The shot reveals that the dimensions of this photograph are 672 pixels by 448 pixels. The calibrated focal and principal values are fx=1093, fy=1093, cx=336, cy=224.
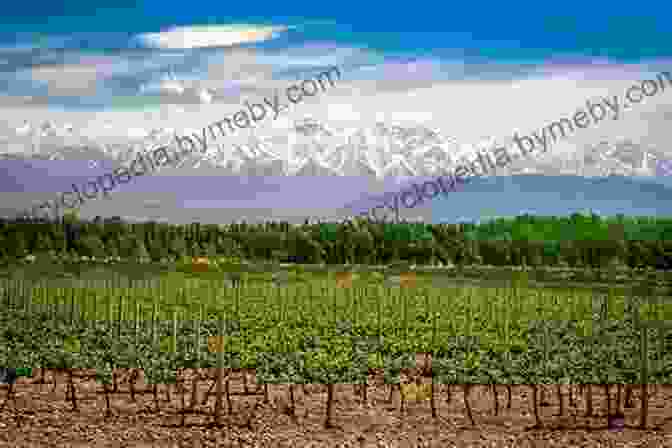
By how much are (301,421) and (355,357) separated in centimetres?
825

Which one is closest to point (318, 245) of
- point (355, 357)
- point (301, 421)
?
point (355, 357)

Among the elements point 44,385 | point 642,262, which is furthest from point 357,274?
point 44,385

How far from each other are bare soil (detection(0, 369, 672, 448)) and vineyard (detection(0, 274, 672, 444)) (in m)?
0.12

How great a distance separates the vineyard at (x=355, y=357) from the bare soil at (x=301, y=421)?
0.39 feet

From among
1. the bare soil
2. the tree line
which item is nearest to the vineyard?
the bare soil

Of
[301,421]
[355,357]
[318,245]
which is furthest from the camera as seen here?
[318,245]

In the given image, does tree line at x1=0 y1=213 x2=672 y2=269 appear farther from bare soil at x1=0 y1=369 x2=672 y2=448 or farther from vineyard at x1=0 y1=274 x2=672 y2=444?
bare soil at x1=0 y1=369 x2=672 y2=448

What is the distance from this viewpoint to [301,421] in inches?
790

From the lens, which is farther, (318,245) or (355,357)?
(318,245)

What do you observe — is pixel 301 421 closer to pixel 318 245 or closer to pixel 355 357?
A: pixel 355 357

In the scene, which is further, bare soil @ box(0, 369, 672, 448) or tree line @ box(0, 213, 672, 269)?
tree line @ box(0, 213, 672, 269)

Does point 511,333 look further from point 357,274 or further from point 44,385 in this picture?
point 357,274

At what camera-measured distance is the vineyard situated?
70.8 feet

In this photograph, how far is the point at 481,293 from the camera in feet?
191
